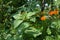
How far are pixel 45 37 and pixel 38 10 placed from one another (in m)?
0.35

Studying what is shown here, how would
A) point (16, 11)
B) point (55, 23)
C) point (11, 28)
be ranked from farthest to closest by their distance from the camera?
1. point (16, 11)
2. point (11, 28)
3. point (55, 23)

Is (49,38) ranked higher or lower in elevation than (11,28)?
lower

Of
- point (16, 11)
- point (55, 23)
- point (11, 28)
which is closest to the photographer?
point (55, 23)

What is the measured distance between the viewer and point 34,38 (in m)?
3.09

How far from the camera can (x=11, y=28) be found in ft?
10.9

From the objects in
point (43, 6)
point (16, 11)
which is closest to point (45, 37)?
point (43, 6)

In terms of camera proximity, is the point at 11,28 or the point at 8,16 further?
the point at 8,16

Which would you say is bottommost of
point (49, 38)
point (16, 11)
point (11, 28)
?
point (49, 38)

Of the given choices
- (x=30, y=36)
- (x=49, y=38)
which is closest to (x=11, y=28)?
(x=30, y=36)

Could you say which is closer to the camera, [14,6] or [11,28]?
[11,28]

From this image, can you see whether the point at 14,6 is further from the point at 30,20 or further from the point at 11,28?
the point at 30,20

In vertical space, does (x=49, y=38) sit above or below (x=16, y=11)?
below

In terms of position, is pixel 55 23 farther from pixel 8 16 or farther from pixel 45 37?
pixel 8 16

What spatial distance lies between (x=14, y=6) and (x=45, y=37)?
0.89 meters
